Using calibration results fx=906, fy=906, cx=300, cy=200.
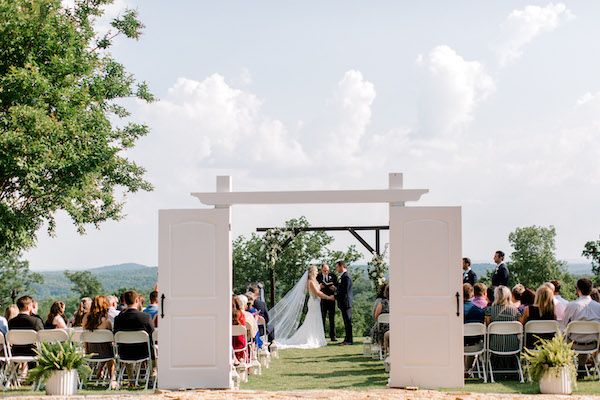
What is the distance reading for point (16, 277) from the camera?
147 feet

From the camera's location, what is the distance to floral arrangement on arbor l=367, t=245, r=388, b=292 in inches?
786

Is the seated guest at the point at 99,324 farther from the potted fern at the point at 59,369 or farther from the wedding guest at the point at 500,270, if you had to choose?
the wedding guest at the point at 500,270

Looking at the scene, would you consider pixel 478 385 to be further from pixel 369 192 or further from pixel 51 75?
pixel 51 75

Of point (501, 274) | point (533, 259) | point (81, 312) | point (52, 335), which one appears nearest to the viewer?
point (52, 335)

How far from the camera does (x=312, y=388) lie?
1212 cm

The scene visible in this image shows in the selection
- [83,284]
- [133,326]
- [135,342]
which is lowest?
[135,342]

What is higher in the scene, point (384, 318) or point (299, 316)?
point (384, 318)

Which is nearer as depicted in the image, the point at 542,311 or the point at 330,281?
the point at 542,311

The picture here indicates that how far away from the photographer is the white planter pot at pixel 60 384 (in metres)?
11.2

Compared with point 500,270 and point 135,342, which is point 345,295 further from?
point 135,342

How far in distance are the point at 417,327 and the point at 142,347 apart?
3826 mm

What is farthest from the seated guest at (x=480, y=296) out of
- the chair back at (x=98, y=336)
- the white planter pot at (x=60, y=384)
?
the white planter pot at (x=60, y=384)

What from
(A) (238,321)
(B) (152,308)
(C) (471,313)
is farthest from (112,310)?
(C) (471,313)

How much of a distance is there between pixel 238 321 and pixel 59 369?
9.59 ft
